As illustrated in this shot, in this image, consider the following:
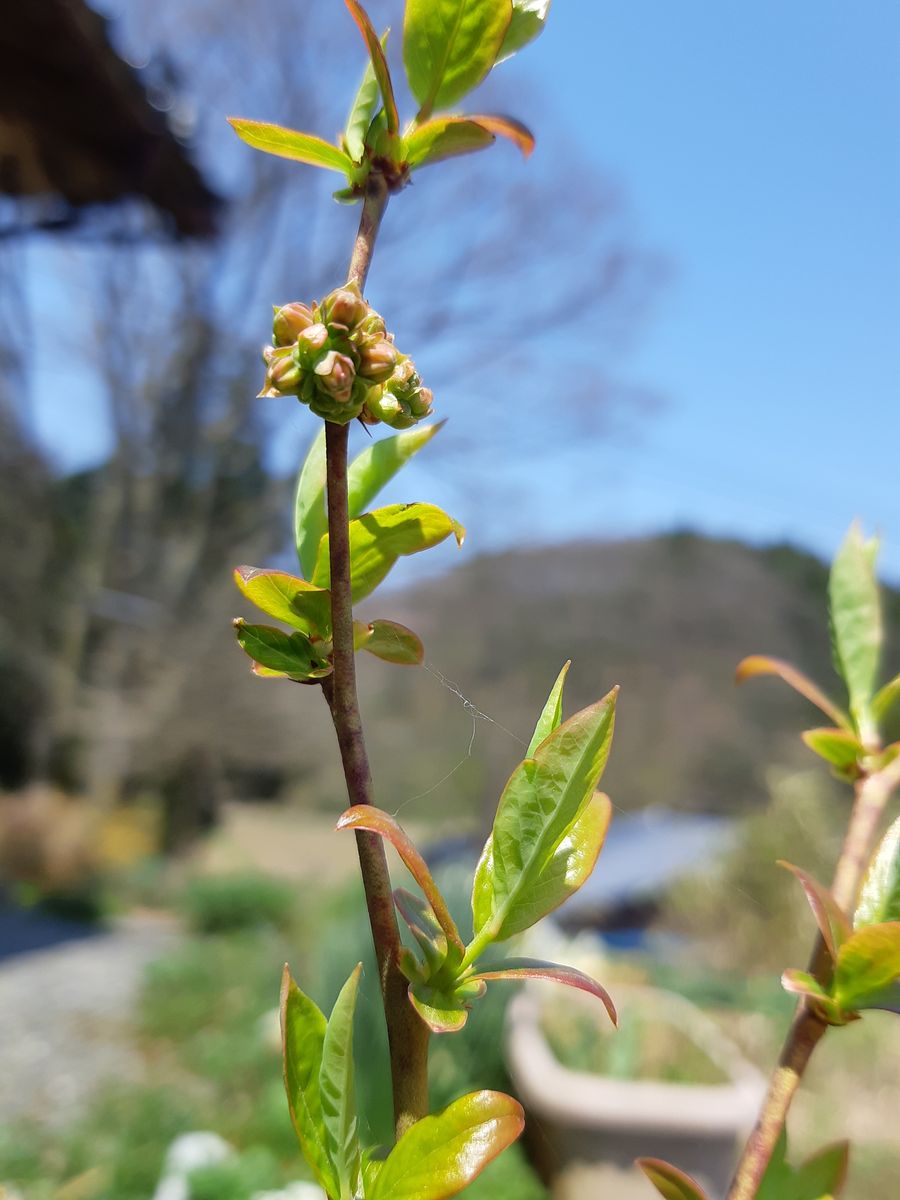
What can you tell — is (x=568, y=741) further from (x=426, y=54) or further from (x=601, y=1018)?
(x=601, y=1018)

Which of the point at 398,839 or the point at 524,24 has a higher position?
the point at 524,24

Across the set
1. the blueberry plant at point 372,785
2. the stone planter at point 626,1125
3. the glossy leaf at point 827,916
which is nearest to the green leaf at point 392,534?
the blueberry plant at point 372,785

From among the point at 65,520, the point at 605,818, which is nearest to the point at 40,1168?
the point at 605,818

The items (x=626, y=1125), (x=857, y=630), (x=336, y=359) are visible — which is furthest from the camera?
(x=626, y=1125)

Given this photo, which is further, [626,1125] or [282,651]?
[626,1125]

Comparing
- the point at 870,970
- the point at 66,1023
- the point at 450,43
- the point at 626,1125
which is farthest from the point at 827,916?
the point at 66,1023

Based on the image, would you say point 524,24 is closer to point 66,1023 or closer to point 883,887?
point 883,887

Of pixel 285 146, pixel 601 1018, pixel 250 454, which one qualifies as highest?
pixel 250 454
